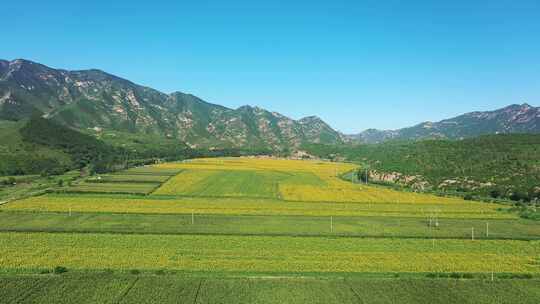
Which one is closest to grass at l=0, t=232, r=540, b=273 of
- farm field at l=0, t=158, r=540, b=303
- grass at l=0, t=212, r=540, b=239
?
farm field at l=0, t=158, r=540, b=303

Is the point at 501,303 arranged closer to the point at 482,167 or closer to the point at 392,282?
the point at 392,282

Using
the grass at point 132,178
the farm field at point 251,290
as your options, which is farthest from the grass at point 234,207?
the farm field at point 251,290

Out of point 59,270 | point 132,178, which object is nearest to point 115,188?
point 132,178

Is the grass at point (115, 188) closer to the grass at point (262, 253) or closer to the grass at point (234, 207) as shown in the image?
the grass at point (234, 207)

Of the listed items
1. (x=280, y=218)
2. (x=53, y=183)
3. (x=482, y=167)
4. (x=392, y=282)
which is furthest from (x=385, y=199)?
(x=53, y=183)

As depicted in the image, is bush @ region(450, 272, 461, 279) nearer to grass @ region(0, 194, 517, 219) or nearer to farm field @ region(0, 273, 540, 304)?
farm field @ region(0, 273, 540, 304)

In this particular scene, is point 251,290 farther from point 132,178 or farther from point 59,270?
point 132,178
